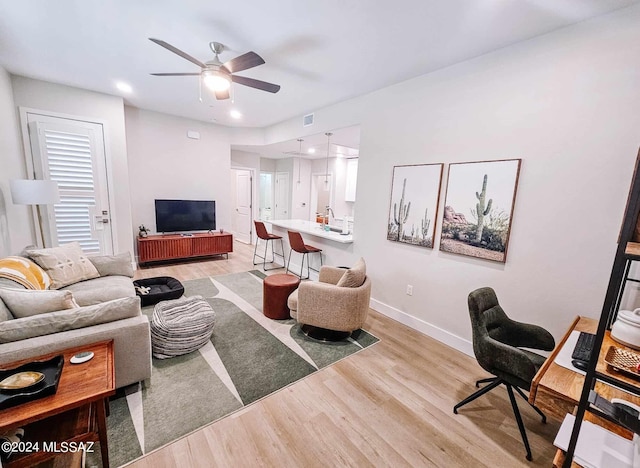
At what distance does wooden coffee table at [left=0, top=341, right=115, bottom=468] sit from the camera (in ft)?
3.77

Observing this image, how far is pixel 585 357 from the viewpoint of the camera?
138cm

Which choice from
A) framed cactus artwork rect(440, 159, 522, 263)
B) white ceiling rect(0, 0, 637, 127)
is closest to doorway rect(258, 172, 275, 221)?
white ceiling rect(0, 0, 637, 127)

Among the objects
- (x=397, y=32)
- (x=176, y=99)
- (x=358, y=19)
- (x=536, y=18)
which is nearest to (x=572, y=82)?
(x=536, y=18)

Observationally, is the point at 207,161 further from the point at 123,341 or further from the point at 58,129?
the point at 123,341

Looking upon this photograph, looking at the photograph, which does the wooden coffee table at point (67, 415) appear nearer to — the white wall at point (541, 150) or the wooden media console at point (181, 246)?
the white wall at point (541, 150)

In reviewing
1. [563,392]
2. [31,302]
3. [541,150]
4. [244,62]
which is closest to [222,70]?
[244,62]

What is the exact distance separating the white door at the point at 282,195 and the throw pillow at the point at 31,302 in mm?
6261

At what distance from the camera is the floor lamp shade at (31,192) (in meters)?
2.91

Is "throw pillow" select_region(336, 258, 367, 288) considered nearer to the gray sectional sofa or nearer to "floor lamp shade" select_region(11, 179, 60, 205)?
the gray sectional sofa

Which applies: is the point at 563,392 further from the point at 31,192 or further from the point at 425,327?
the point at 31,192

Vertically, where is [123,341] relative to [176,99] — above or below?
below

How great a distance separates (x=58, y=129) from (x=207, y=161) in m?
2.33

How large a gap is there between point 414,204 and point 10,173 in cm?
505

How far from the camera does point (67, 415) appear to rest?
1.43 metres
